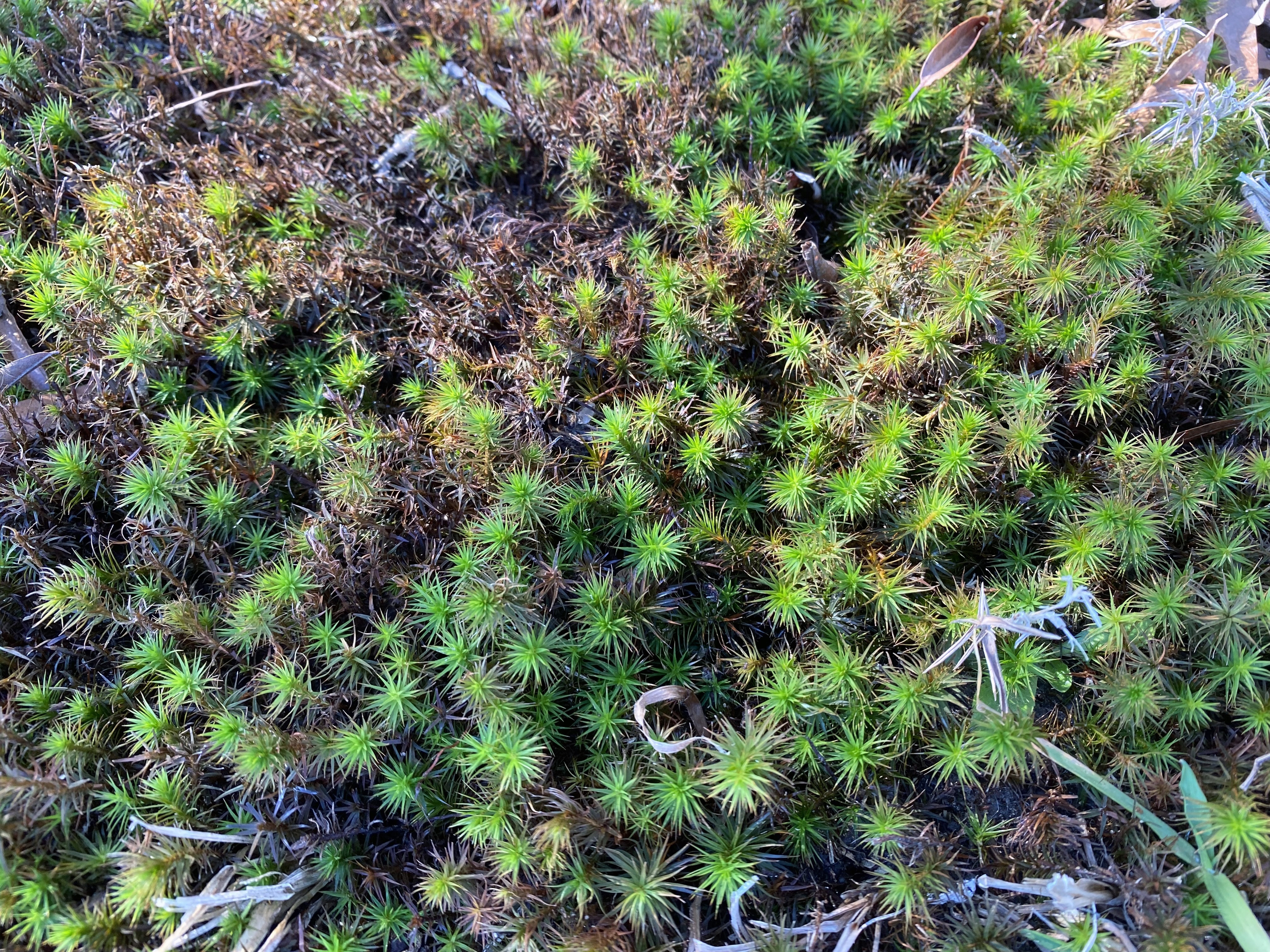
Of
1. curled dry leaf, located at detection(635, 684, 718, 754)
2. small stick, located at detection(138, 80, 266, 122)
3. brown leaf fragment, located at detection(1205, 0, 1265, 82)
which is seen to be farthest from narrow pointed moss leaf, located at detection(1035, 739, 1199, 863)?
small stick, located at detection(138, 80, 266, 122)

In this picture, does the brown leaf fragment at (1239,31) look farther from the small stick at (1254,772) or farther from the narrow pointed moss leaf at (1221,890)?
the narrow pointed moss leaf at (1221,890)

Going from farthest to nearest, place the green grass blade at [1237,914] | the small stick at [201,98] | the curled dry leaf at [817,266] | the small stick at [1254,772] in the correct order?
the small stick at [201,98]
the curled dry leaf at [817,266]
the small stick at [1254,772]
the green grass blade at [1237,914]

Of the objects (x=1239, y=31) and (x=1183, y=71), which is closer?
(x=1183, y=71)

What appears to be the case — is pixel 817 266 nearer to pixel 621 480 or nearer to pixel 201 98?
pixel 621 480

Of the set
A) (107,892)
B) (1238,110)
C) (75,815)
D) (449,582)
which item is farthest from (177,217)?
(1238,110)

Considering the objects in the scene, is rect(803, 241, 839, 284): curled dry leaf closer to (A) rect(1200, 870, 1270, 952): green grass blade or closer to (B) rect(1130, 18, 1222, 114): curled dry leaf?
(B) rect(1130, 18, 1222, 114): curled dry leaf

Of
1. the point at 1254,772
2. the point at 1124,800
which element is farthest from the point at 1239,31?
the point at 1124,800

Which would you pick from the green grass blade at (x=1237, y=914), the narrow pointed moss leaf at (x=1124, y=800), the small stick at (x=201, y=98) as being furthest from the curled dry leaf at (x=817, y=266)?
the small stick at (x=201, y=98)
